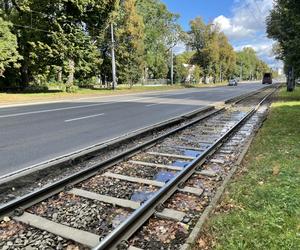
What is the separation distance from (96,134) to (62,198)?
5.23 meters

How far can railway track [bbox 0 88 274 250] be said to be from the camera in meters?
4.23

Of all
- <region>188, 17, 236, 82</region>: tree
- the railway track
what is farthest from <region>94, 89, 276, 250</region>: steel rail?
<region>188, 17, 236, 82</region>: tree

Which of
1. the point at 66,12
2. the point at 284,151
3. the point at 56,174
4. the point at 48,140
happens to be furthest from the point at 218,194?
the point at 66,12

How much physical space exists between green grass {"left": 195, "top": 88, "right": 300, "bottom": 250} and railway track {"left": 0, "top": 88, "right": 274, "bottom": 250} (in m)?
0.35

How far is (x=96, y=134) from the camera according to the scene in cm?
1068

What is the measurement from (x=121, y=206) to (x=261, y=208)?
6.44ft

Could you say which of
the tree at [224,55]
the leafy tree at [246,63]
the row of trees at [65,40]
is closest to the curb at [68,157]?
the row of trees at [65,40]

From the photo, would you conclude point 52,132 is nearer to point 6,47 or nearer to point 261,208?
point 261,208

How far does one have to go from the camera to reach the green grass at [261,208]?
4.12 metres

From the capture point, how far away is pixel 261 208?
16.7 feet

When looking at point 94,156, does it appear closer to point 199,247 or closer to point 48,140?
point 48,140

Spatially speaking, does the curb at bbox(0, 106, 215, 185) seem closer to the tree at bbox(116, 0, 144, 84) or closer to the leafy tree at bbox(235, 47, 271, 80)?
the tree at bbox(116, 0, 144, 84)

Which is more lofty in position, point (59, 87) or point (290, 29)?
point (290, 29)

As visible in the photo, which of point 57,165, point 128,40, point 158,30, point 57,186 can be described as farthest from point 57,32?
point 158,30
